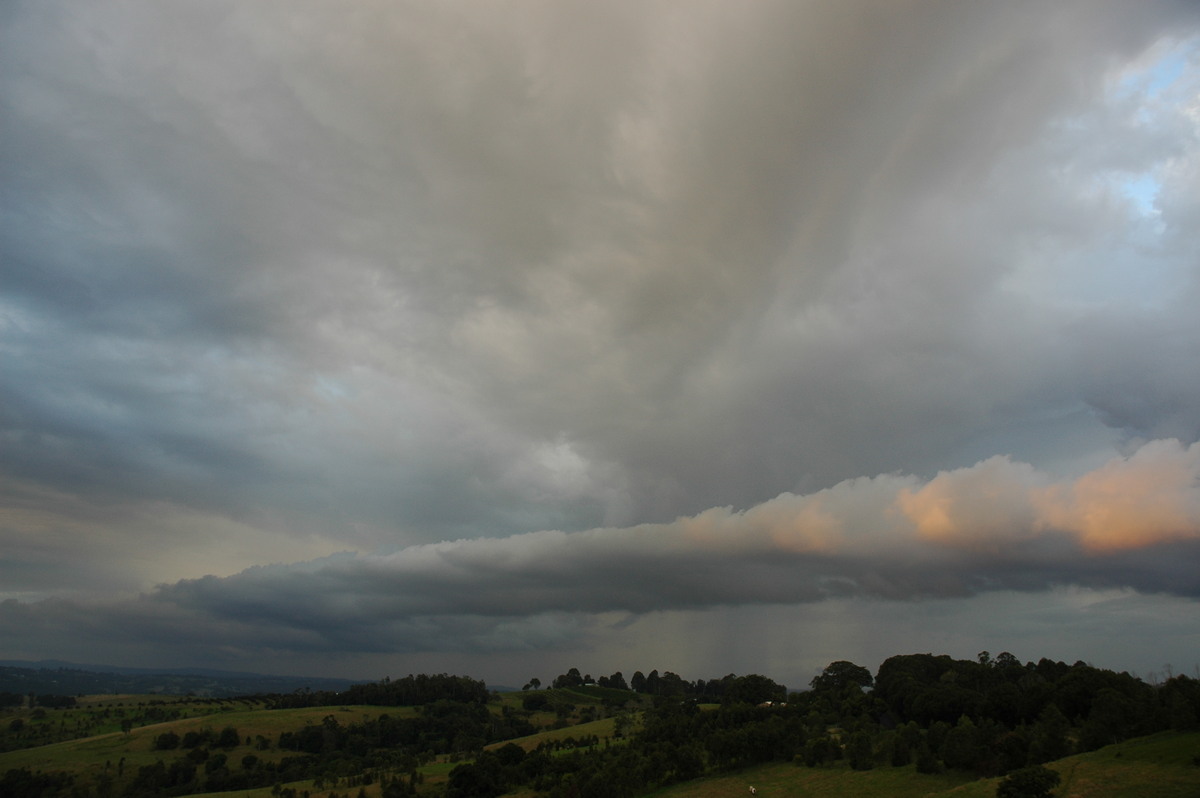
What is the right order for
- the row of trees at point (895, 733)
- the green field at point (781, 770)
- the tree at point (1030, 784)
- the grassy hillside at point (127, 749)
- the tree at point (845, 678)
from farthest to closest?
the tree at point (845, 678)
the grassy hillside at point (127, 749)
the row of trees at point (895, 733)
the green field at point (781, 770)
the tree at point (1030, 784)

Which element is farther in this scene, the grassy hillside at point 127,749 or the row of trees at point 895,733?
the grassy hillside at point 127,749

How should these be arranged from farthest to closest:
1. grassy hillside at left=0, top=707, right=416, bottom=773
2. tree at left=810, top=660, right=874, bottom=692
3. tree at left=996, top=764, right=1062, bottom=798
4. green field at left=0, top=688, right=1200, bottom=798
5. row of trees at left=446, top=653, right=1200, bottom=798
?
1. tree at left=810, top=660, right=874, bottom=692
2. grassy hillside at left=0, top=707, right=416, bottom=773
3. row of trees at left=446, top=653, right=1200, bottom=798
4. green field at left=0, top=688, right=1200, bottom=798
5. tree at left=996, top=764, right=1062, bottom=798

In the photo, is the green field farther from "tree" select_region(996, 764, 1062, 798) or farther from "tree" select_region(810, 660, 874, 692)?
"tree" select_region(810, 660, 874, 692)

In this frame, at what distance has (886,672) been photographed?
7028 inches

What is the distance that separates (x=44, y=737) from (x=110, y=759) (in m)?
50.4

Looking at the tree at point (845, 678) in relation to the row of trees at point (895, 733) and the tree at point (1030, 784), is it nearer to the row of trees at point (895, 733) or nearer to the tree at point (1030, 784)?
the row of trees at point (895, 733)

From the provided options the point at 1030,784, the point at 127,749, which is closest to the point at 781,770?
the point at 1030,784

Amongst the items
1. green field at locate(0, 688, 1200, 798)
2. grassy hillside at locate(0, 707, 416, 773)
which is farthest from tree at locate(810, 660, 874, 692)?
grassy hillside at locate(0, 707, 416, 773)

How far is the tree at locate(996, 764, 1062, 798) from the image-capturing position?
60375mm

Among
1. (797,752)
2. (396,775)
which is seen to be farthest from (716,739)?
(396,775)

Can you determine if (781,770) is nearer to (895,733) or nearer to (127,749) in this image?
(895,733)

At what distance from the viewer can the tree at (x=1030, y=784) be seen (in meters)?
60.4

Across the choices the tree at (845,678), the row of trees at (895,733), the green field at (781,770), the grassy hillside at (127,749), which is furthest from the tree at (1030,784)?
the grassy hillside at (127,749)

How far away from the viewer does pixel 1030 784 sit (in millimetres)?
60781
